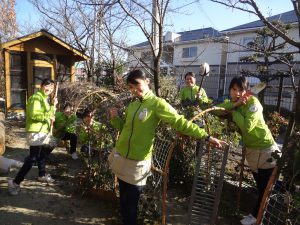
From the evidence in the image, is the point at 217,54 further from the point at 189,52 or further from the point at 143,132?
the point at 143,132

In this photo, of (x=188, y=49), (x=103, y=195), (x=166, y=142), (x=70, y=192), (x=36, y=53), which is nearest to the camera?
(x=166, y=142)

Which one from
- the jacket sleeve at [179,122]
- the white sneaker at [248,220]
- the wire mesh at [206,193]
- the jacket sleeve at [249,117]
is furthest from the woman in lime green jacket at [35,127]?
the white sneaker at [248,220]

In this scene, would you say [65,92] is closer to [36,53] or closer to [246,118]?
[36,53]

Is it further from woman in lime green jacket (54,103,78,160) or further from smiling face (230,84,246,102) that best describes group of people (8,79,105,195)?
smiling face (230,84,246,102)

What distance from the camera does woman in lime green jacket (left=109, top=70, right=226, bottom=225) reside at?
105 inches

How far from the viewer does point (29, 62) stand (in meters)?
9.95

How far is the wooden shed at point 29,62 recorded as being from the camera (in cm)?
973

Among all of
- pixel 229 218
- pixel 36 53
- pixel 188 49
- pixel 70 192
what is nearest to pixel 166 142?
pixel 229 218

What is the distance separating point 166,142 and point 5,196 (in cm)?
237

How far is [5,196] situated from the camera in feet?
13.4

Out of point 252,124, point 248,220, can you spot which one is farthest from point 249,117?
point 248,220

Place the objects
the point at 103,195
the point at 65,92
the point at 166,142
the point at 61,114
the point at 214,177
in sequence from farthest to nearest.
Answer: the point at 65,92 → the point at 61,114 → the point at 103,195 → the point at 166,142 → the point at 214,177

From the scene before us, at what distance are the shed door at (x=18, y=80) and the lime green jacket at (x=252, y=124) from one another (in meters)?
8.46

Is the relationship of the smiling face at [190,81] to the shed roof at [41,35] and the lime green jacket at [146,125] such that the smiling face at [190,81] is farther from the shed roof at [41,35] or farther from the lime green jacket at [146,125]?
the shed roof at [41,35]
